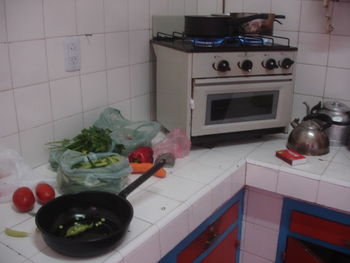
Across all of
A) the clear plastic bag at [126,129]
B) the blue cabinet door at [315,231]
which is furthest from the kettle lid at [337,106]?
the clear plastic bag at [126,129]

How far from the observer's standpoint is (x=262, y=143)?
71.6 inches

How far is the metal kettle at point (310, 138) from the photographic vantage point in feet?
5.44

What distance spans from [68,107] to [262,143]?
0.88m

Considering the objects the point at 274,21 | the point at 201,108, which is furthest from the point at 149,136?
→ the point at 274,21

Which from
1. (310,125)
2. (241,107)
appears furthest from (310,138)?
(241,107)

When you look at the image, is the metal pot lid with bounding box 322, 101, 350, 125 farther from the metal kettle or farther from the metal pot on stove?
the metal pot on stove

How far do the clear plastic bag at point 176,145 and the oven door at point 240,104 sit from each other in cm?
5

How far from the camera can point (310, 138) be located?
65.2 inches

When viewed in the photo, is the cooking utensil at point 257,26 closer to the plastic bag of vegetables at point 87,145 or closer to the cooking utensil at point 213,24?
the cooking utensil at point 213,24

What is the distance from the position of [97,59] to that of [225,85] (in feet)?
1.78

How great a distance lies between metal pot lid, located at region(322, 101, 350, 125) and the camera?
175cm

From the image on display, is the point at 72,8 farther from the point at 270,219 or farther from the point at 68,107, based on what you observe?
the point at 270,219

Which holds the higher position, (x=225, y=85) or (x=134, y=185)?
(x=225, y=85)

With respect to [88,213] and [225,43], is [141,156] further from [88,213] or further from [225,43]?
[225,43]
